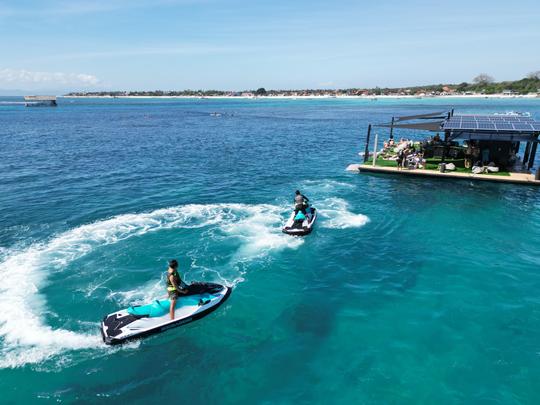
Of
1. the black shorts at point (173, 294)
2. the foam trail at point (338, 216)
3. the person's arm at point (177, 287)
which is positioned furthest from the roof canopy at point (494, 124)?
the black shorts at point (173, 294)

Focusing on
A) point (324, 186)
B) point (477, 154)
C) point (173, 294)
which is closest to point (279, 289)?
point (173, 294)

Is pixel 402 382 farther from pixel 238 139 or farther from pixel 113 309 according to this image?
pixel 238 139

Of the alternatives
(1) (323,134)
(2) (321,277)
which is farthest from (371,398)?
(1) (323,134)

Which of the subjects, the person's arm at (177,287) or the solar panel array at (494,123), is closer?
the person's arm at (177,287)

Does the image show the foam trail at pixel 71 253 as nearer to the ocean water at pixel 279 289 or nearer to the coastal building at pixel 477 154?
the ocean water at pixel 279 289

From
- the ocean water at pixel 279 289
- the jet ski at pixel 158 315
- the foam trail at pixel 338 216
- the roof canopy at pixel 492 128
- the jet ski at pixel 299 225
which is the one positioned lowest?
the ocean water at pixel 279 289

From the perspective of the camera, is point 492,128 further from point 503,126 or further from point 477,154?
point 477,154

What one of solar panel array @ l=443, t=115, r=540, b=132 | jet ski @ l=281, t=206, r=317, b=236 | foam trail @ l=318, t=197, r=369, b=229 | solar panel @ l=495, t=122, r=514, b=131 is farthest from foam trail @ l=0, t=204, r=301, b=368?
solar panel @ l=495, t=122, r=514, b=131
